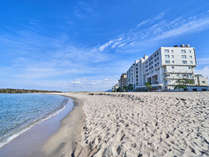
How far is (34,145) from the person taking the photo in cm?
452

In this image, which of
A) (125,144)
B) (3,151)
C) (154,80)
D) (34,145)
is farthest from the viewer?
(154,80)

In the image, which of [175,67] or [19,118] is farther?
[175,67]

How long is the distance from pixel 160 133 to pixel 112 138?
1898 mm

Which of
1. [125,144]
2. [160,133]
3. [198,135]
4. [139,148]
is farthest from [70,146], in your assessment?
[198,135]

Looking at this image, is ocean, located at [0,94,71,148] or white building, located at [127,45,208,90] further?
white building, located at [127,45,208,90]

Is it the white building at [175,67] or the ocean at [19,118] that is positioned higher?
the white building at [175,67]

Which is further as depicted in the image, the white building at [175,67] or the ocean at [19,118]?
the white building at [175,67]

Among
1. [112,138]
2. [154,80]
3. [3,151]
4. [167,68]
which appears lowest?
[3,151]

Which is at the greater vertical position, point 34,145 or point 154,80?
point 154,80

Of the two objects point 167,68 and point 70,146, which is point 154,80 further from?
point 70,146

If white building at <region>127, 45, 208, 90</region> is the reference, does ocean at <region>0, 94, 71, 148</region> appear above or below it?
below

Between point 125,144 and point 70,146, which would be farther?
point 70,146

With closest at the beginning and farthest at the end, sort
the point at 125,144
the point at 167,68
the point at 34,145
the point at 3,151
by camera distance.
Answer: the point at 125,144, the point at 3,151, the point at 34,145, the point at 167,68

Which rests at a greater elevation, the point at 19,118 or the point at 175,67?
the point at 175,67
